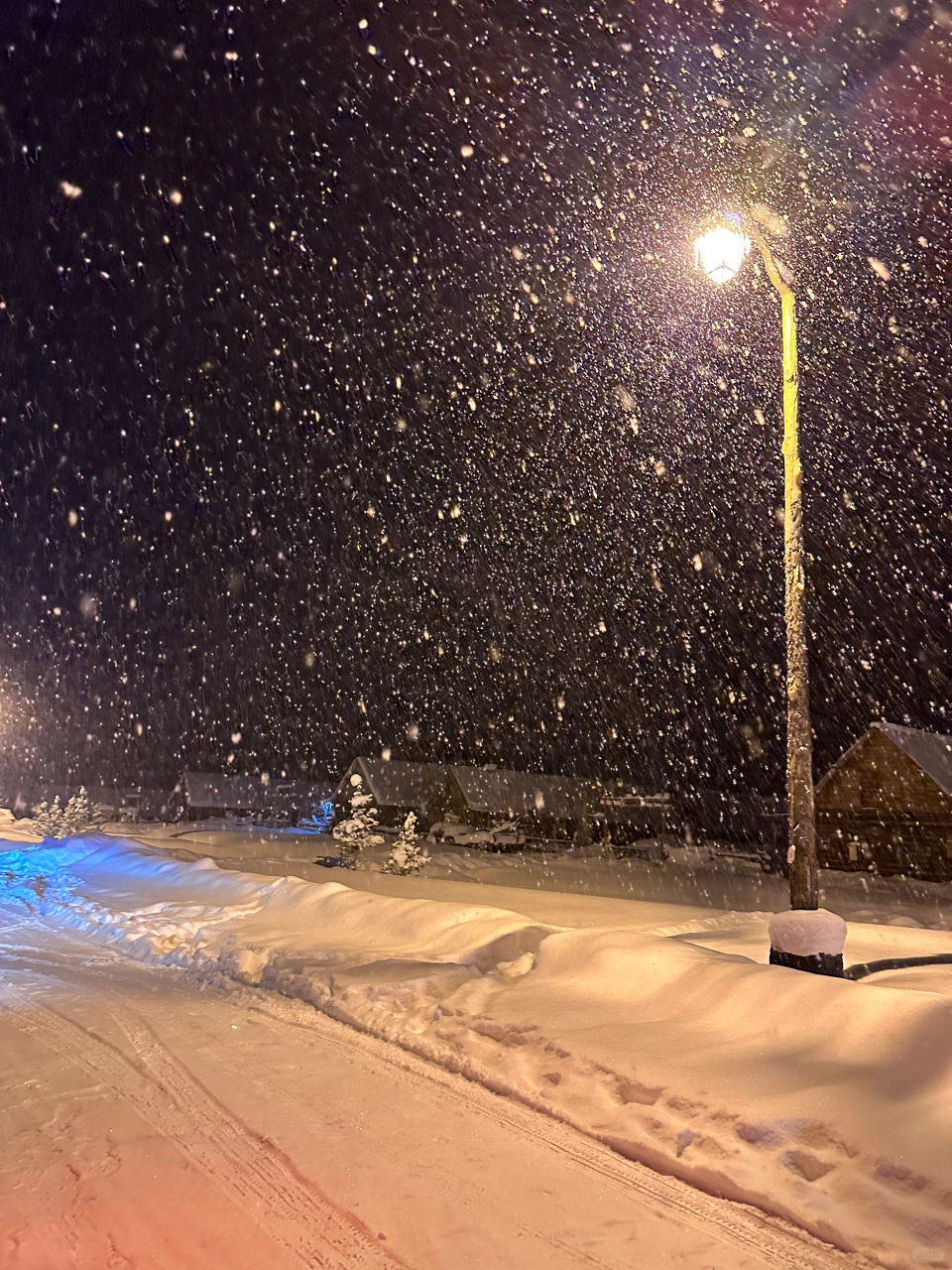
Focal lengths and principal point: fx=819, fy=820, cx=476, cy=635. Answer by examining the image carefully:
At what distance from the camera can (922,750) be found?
3219 cm

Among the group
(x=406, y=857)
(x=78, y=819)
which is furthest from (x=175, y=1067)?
(x=78, y=819)

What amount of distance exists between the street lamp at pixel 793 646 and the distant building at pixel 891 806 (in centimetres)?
2680

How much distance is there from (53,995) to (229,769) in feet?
298

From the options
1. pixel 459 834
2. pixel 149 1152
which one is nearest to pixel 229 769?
pixel 459 834

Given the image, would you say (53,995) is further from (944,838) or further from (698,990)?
(944,838)

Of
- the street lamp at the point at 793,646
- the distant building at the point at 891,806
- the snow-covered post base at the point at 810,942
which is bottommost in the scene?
the distant building at the point at 891,806

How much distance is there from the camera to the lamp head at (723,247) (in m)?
8.28

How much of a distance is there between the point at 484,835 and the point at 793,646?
42271 mm

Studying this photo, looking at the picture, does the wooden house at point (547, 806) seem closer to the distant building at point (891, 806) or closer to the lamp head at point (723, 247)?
the distant building at point (891, 806)

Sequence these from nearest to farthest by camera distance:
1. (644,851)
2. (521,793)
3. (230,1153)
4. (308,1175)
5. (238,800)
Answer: (308,1175) → (230,1153) → (644,851) → (521,793) → (238,800)

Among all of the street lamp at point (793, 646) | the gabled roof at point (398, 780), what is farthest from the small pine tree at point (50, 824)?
the street lamp at point (793, 646)

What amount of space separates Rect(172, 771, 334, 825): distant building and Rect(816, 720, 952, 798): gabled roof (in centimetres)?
4560

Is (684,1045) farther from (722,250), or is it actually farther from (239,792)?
(239,792)

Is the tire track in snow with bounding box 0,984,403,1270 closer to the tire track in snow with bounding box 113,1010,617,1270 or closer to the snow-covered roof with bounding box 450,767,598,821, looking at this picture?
the tire track in snow with bounding box 113,1010,617,1270
